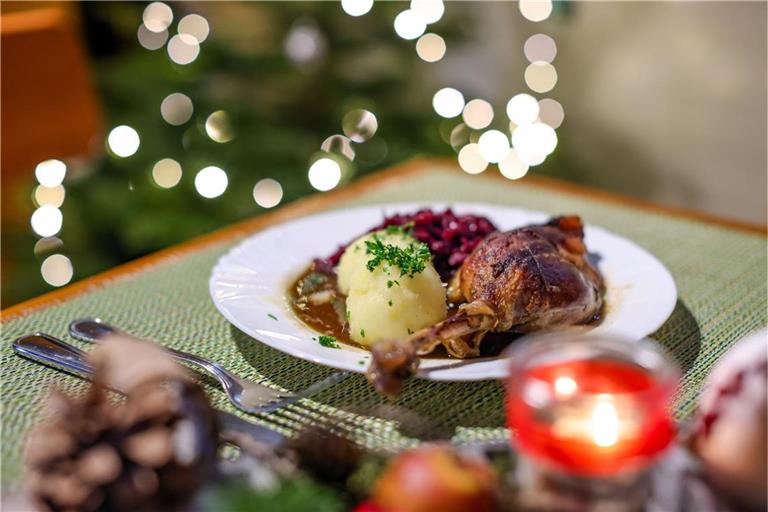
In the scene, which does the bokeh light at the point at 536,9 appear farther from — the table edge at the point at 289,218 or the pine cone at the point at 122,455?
the pine cone at the point at 122,455

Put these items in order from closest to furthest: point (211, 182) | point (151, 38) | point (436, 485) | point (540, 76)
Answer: point (436, 485) < point (211, 182) < point (151, 38) < point (540, 76)

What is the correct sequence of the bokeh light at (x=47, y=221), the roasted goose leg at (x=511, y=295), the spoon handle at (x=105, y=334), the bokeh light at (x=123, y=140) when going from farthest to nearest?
1. the bokeh light at (x=123, y=140)
2. the bokeh light at (x=47, y=221)
3. the spoon handle at (x=105, y=334)
4. the roasted goose leg at (x=511, y=295)

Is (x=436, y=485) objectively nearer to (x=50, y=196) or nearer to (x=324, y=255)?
(x=324, y=255)

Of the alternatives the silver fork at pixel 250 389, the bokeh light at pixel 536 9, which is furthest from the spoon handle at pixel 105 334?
the bokeh light at pixel 536 9

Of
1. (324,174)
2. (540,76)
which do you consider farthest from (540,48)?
(324,174)

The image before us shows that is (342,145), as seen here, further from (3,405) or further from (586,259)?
(3,405)
